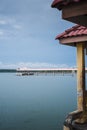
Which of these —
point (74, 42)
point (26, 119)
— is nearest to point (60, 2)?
point (74, 42)

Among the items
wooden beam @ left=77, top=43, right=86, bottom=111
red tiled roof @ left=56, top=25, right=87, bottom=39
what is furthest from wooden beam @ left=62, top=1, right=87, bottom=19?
wooden beam @ left=77, top=43, right=86, bottom=111

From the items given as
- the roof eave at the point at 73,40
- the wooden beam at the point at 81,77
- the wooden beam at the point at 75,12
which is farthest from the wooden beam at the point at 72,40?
the wooden beam at the point at 75,12

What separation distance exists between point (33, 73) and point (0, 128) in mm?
107211

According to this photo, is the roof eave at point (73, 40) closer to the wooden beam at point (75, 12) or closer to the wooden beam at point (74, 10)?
the wooden beam at point (75, 12)

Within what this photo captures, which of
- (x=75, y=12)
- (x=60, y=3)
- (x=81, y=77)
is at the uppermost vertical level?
(x=60, y=3)

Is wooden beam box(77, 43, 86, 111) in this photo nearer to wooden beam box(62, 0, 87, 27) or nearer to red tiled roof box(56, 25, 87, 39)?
red tiled roof box(56, 25, 87, 39)

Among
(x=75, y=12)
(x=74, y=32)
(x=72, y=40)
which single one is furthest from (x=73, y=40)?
(x=75, y=12)

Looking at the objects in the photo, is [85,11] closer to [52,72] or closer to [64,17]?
[64,17]

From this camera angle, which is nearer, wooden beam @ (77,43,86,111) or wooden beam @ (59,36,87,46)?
wooden beam @ (59,36,87,46)

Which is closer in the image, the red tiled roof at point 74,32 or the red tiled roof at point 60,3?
the red tiled roof at point 60,3

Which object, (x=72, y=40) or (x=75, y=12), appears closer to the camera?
(x=75, y=12)

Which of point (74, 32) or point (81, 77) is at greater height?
point (74, 32)

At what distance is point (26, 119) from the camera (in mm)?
17484

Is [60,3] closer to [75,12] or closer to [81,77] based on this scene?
[75,12]
